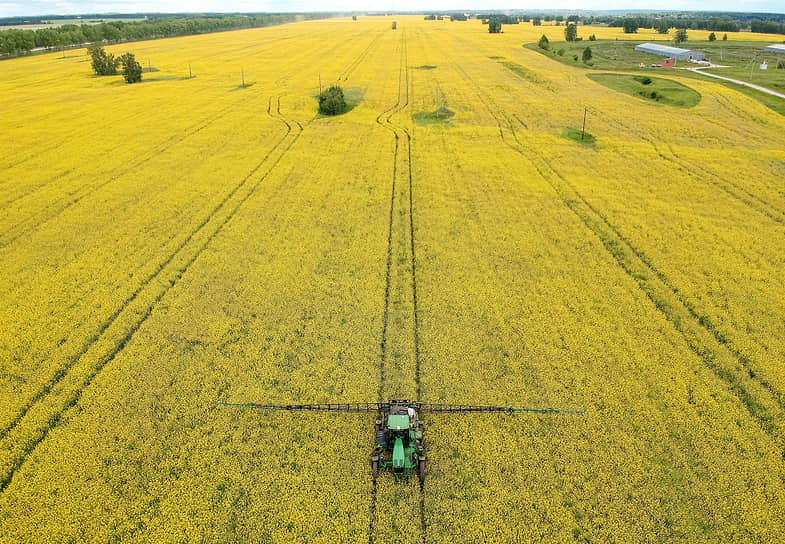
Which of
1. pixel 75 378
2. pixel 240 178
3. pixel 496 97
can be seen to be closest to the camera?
pixel 75 378

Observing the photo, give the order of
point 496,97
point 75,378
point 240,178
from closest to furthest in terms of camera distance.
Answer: point 75,378
point 240,178
point 496,97

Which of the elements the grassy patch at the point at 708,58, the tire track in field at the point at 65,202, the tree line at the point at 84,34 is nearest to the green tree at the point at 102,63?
the tire track in field at the point at 65,202

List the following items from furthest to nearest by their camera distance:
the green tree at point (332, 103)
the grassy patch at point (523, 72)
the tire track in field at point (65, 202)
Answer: the grassy patch at point (523, 72) < the green tree at point (332, 103) < the tire track in field at point (65, 202)

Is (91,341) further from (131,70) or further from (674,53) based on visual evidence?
(674,53)

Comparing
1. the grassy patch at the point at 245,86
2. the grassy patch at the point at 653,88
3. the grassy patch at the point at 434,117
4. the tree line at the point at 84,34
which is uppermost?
the tree line at the point at 84,34

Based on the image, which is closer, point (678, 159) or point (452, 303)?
point (452, 303)

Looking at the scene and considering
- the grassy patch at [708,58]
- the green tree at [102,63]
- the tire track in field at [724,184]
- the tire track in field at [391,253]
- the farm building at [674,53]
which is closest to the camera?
the tire track in field at [391,253]

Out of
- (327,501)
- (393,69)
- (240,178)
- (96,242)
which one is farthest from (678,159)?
(393,69)

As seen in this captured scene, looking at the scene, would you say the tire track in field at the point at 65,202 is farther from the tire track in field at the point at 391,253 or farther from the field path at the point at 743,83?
the field path at the point at 743,83

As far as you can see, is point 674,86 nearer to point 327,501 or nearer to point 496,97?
point 496,97
